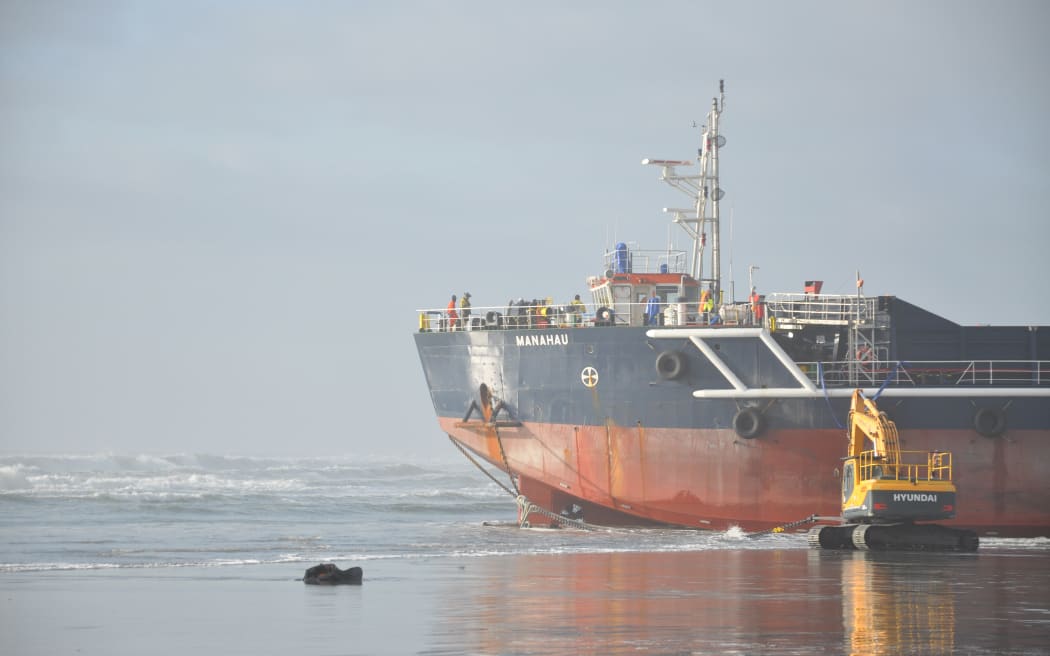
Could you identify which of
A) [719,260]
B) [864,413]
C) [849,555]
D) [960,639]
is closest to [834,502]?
[864,413]

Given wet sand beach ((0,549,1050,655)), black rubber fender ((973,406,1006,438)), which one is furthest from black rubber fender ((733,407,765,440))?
wet sand beach ((0,549,1050,655))

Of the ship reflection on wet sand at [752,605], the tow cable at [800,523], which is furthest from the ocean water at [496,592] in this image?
the tow cable at [800,523]

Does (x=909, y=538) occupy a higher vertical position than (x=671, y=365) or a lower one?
lower

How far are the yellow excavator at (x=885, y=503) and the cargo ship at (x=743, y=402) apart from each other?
2006 mm

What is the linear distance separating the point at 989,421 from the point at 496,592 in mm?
15804

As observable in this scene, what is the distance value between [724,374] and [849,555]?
21.8ft

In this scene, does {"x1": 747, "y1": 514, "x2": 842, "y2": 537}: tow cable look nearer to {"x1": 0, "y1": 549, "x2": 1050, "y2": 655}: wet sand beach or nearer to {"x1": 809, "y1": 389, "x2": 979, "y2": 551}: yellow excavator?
{"x1": 809, "y1": 389, "x2": 979, "y2": 551}: yellow excavator

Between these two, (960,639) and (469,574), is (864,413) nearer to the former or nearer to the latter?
(469,574)

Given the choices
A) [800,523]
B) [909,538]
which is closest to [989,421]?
[800,523]

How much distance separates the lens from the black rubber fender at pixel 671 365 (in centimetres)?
3152

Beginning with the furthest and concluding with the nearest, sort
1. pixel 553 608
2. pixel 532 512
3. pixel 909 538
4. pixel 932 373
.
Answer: pixel 532 512, pixel 932 373, pixel 909 538, pixel 553 608

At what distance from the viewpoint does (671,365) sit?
3162cm

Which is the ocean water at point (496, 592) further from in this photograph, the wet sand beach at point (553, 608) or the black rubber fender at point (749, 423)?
the black rubber fender at point (749, 423)

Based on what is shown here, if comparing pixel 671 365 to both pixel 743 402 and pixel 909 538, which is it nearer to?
pixel 743 402
